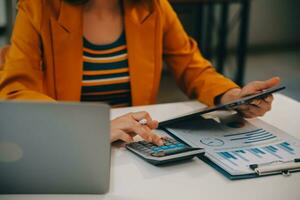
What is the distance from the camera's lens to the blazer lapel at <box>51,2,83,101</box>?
135 cm

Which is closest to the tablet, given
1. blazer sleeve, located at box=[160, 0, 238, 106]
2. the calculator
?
the calculator

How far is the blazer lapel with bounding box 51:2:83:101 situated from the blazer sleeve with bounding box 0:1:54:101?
51 mm

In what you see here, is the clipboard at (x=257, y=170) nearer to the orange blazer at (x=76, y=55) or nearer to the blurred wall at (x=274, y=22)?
the orange blazer at (x=76, y=55)

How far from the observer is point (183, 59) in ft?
5.07

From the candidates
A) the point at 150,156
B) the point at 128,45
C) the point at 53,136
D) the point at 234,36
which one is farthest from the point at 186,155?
the point at 234,36

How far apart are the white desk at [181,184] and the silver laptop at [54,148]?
0.09 ft

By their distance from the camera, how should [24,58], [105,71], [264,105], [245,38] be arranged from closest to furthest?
[264,105] → [24,58] → [105,71] → [245,38]

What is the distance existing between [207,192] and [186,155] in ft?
0.36

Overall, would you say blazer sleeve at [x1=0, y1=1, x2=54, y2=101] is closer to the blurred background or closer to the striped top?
the striped top

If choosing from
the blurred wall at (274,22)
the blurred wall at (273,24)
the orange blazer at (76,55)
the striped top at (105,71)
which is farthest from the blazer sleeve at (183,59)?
the blurred wall at (274,22)

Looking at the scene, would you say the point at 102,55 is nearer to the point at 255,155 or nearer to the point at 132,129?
the point at 132,129

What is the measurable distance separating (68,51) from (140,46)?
0.23 metres

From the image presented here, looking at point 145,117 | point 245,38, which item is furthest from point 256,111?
point 245,38

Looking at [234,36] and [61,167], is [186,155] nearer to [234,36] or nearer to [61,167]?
[61,167]
